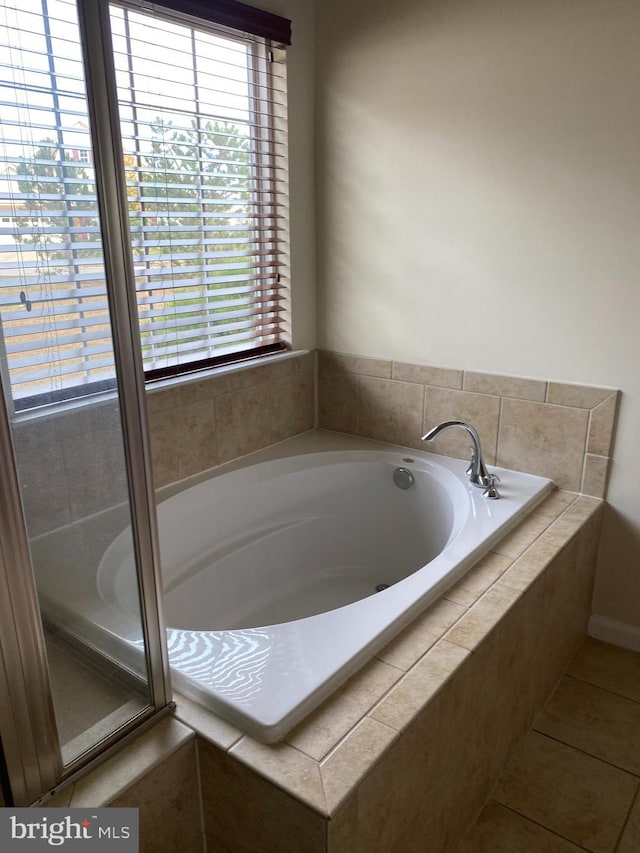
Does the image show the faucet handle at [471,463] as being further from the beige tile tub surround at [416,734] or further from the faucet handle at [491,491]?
the beige tile tub surround at [416,734]

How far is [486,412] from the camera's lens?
8.13 feet

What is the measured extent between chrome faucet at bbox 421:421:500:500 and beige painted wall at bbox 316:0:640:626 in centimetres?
32

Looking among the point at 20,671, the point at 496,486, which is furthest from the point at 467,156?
the point at 20,671

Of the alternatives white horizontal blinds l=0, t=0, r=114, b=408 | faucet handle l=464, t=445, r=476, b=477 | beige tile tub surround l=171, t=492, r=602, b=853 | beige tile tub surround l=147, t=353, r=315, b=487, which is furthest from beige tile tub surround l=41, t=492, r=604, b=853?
beige tile tub surround l=147, t=353, r=315, b=487

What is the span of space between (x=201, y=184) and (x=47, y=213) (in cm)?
141

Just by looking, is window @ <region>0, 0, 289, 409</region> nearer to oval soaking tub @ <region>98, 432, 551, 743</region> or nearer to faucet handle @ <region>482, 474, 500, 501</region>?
oval soaking tub @ <region>98, 432, 551, 743</region>

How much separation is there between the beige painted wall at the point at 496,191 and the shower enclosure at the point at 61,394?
1608 mm

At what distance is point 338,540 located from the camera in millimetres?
2602

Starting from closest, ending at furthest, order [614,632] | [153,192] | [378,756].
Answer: [378,756] < [153,192] < [614,632]

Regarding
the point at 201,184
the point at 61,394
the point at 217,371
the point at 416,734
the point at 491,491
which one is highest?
the point at 201,184

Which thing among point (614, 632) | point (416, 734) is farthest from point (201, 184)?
point (614, 632)

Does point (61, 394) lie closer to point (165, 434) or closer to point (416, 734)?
point (416, 734)

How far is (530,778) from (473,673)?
537mm

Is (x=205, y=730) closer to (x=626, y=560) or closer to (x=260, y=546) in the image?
(x=260, y=546)
